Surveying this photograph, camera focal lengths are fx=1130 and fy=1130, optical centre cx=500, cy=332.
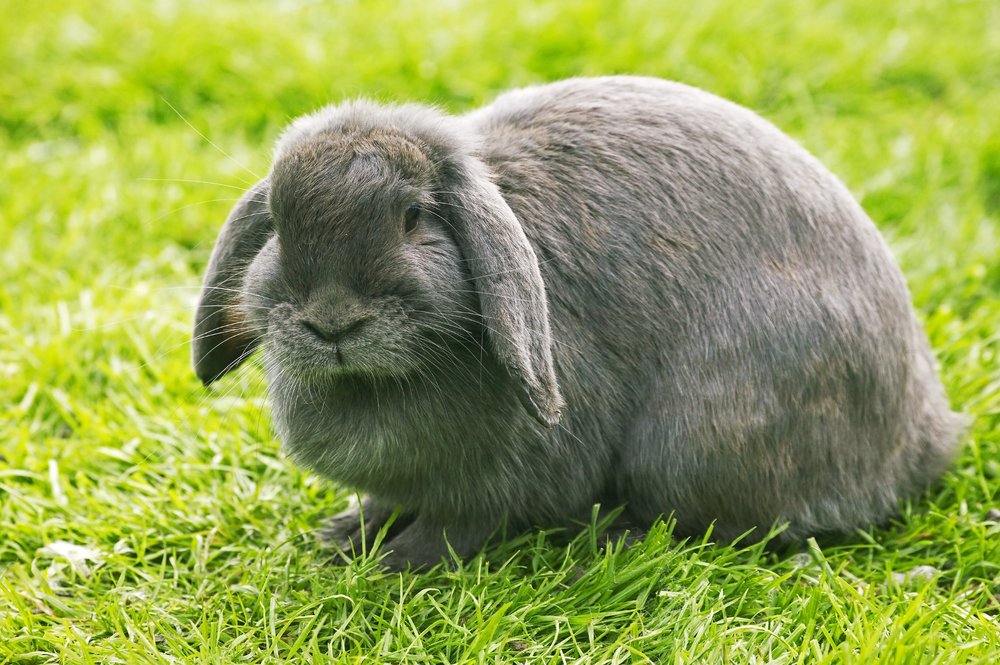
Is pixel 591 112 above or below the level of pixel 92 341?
above

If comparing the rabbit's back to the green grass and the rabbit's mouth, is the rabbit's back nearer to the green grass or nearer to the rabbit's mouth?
the green grass

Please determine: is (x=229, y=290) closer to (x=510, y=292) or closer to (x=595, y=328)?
(x=510, y=292)

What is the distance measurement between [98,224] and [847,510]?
4.44 meters

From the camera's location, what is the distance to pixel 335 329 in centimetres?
341

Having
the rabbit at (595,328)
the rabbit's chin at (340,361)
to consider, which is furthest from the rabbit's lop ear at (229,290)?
the rabbit's chin at (340,361)

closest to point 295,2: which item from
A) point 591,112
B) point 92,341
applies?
point 92,341

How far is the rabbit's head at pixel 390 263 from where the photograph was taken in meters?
3.45

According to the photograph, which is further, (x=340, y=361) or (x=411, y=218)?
(x=411, y=218)

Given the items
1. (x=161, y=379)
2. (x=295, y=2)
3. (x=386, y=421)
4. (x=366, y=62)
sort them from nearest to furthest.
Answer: (x=386, y=421)
(x=161, y=379)
(x=366, y=62)
(x=295, y=2)

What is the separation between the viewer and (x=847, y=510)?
4238mm

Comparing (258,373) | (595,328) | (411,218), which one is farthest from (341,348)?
(258,373)

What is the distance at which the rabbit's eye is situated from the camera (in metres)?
3.58

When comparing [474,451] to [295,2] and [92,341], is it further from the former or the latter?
[295,2]

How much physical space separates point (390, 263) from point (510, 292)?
0.38 metres
